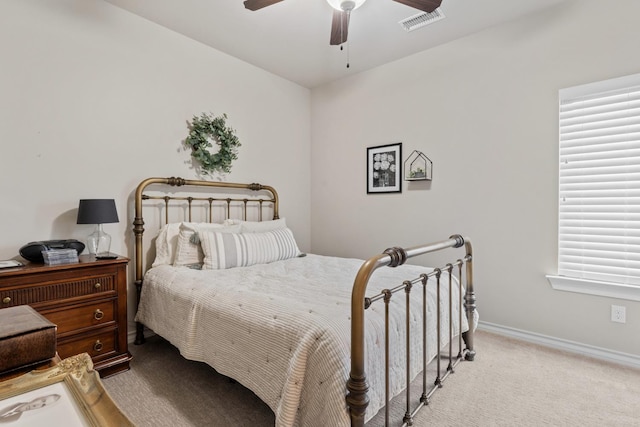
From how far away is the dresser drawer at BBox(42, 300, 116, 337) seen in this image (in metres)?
1.97

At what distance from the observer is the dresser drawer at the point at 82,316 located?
1.97m

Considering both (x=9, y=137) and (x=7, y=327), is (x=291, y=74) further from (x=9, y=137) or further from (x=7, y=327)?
(x=7, y=327)

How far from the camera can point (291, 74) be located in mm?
3854

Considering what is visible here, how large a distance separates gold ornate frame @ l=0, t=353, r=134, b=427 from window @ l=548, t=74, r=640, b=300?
2958 mm

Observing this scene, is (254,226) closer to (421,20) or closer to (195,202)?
(195,202)

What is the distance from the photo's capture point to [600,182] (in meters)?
2.42

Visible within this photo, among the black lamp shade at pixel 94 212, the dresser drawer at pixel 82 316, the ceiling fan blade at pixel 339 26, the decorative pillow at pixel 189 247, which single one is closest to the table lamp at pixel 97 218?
the black lamp shade at pixel 94 212

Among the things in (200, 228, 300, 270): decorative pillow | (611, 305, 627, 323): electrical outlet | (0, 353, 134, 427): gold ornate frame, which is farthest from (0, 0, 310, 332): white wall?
(611, 305, 627, 323): electrical outlet

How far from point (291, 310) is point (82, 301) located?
58.4 inches

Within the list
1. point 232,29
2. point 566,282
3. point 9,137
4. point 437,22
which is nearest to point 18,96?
point 9,137

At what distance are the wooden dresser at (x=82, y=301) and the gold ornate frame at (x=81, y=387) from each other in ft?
5.03

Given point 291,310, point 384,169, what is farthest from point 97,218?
point 384,169

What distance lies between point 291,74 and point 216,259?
245 centimetres

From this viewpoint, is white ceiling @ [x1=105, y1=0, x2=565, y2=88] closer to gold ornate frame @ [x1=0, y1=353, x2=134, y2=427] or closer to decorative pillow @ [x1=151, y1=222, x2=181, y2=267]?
decorative pillow @ [x1=151, y1=222, x2=181, y2=267]
